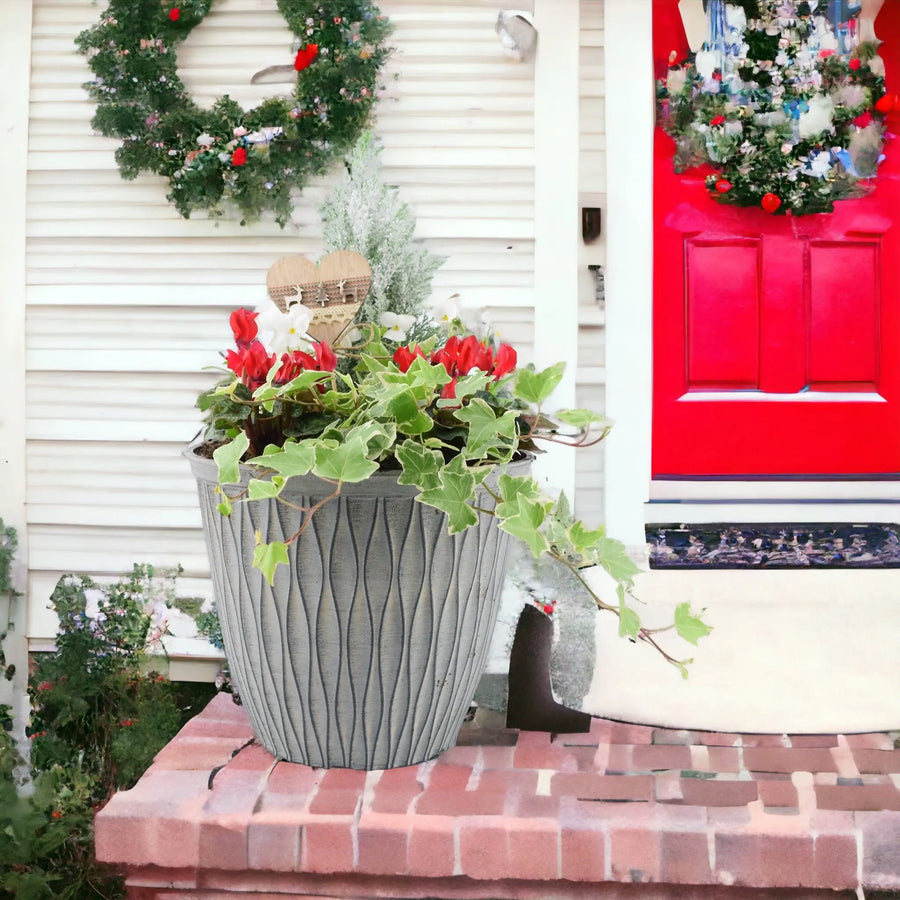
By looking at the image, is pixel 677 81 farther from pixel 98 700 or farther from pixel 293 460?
pixel 98 700

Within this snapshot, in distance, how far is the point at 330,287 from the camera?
150 centimetres

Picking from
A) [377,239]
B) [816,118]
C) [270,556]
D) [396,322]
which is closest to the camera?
[270,556]

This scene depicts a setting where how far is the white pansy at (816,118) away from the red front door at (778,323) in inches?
7.8

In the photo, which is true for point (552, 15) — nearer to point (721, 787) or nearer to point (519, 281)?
point (519, 281)

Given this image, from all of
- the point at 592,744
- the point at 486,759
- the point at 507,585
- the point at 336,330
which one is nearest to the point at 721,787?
the point at 592,744

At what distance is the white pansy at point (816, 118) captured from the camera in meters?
1.99

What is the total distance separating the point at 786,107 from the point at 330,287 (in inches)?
49.1

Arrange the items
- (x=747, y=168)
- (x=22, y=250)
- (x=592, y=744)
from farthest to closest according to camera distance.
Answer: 1. (x=22, y=250)
2. (x=747, y=168)
3. (x=592, y=744)

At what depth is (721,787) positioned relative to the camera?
1.44m

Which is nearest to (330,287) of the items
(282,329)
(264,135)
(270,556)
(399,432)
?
(282,329)

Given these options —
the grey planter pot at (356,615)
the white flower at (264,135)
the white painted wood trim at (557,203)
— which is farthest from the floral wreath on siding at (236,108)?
the grey planter pot at (356,615)

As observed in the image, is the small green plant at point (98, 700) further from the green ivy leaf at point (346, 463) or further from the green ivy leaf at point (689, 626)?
the green ivy leaf at point (689, 626)

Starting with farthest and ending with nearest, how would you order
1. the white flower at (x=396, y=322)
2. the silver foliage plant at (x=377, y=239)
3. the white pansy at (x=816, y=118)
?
1. the white pansy at (x=816, y=118)
2. the silver foliage plant at (x=377, y=239)
3. the white flower at (x=396, y=322)

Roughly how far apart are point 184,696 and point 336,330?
1.21 meters
